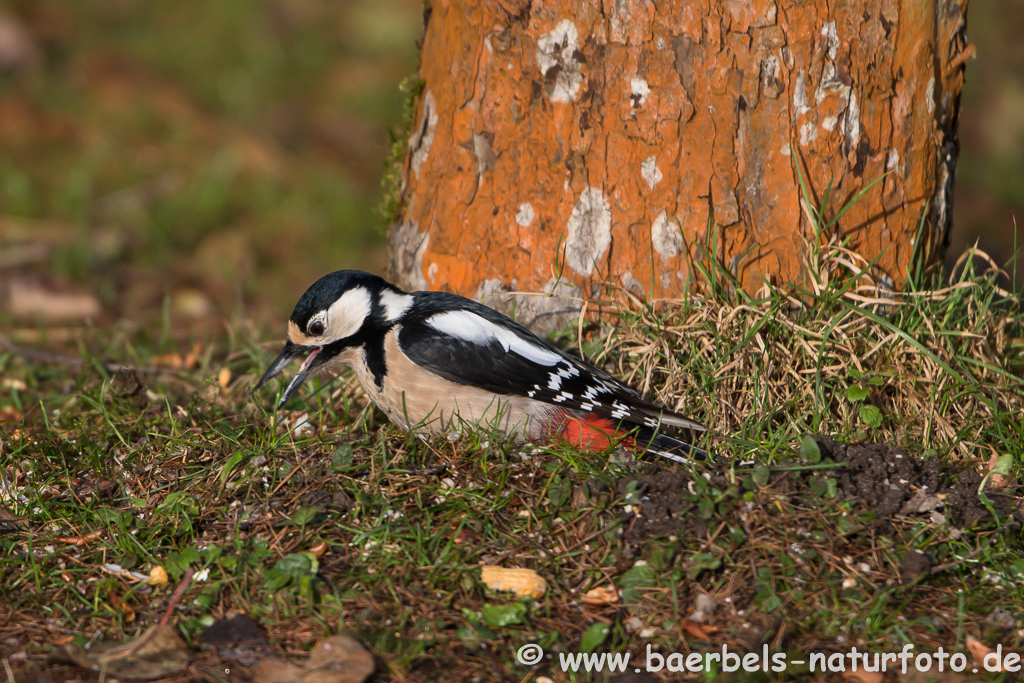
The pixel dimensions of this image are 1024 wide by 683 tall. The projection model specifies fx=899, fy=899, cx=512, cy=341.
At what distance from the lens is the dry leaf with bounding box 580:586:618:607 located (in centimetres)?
262

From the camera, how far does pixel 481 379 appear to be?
3.33 meters

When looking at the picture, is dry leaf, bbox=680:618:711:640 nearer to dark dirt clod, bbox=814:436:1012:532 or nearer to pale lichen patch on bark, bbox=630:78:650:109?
dark dirt clod, bbox=814:436:1012:532

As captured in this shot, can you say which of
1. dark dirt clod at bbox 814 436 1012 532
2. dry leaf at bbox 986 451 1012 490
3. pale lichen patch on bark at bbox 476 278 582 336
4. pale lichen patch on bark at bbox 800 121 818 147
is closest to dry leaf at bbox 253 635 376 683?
dark dirt clod at bbox 814 436 1012 532

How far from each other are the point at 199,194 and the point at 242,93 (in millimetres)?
1775

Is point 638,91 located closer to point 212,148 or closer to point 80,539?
point 80,539

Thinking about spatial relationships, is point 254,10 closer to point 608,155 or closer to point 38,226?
point 38,226

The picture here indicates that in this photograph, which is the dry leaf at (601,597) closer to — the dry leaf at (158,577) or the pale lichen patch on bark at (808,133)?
the dry leaf at (158,577)

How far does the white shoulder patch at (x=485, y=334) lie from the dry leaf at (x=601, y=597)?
97 centimetres

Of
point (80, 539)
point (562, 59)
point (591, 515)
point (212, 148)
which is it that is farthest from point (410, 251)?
point (212, 148)

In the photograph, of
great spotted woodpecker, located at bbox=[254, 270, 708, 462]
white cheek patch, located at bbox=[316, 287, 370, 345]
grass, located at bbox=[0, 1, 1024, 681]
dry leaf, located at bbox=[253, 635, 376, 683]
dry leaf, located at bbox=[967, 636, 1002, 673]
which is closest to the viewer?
dry leaf, located at bbox=[253, 635, 376, 683]

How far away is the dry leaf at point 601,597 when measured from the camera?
A: 103 inches

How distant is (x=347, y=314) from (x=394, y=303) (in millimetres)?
191

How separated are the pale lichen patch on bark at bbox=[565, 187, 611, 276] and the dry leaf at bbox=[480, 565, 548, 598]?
4.79ft

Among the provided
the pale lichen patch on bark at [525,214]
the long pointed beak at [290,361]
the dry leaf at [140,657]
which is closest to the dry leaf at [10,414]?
the long pointed beak at [290,361]
